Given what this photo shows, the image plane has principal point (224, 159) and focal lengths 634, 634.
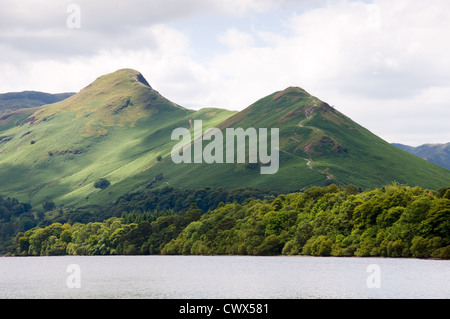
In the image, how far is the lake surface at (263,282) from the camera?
10356cm

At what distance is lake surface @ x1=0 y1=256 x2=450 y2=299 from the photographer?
104 meters

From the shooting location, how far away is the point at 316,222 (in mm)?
198875

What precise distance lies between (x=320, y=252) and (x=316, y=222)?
493 inches

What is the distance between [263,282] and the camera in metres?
123

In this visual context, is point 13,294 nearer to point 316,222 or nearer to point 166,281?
point 166,281

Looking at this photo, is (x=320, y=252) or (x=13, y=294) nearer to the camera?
(x=13, y=294)

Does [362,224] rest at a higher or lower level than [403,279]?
higher

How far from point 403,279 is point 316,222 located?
273 feet
